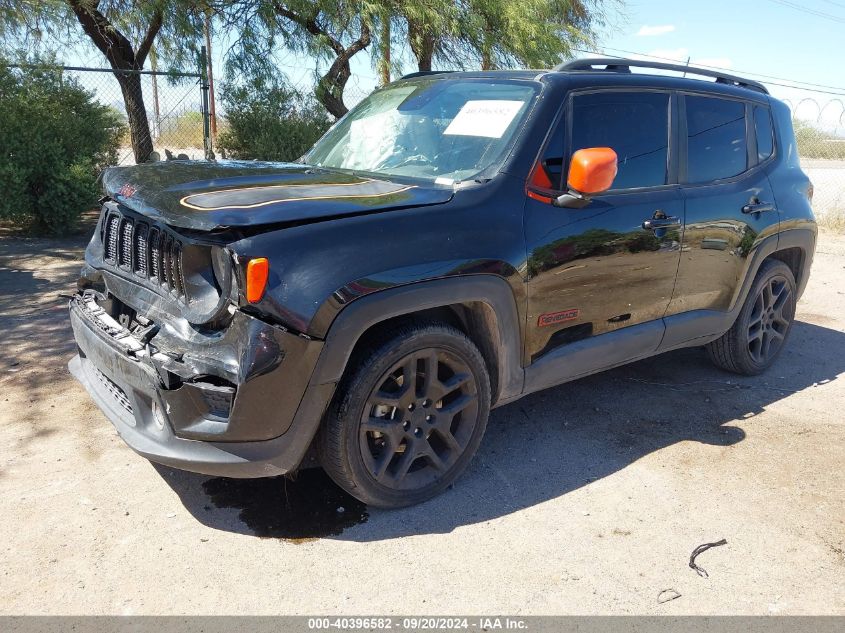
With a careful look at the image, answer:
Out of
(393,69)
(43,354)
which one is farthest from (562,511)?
(393,69)

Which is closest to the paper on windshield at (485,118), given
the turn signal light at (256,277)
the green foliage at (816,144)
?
the turn signal light at (256,277)

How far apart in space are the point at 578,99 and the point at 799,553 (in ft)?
7.65

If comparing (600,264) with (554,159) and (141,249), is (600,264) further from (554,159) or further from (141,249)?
(141,249)

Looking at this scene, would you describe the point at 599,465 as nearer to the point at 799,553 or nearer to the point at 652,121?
the point at 799,553

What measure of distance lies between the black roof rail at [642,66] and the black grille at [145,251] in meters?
2.19

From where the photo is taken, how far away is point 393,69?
11227mm

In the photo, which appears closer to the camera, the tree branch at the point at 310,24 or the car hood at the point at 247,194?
the car hood at the point at 247,194

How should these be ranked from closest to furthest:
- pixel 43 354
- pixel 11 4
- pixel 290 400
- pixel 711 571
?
pixel 290 400 < pixel 711 571 < pixel 43 354 < pixel 11 4

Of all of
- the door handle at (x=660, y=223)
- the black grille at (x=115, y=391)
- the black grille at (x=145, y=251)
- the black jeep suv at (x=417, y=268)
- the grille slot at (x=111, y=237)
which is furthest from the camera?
the door handle at (x=660, y=223)

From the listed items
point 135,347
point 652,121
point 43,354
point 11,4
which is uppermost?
point 11,4

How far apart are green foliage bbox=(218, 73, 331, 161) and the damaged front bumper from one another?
8.56 m

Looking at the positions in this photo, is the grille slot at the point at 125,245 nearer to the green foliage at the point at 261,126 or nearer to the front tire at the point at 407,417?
the front tire at the point at 407,417

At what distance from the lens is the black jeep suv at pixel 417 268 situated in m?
2.66

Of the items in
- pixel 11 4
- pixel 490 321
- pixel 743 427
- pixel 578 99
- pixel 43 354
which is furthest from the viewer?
pixel 11 4
